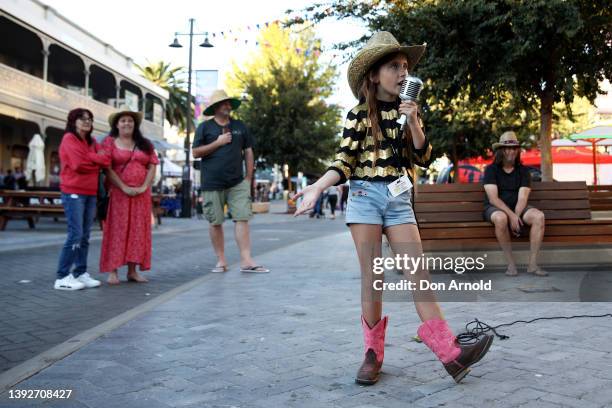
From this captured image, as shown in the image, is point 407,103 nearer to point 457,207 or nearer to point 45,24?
point 457,207

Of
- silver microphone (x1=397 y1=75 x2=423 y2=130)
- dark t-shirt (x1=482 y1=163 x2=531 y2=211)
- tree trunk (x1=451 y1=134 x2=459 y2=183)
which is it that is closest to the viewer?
silver microphone (x1=397 y1=75 x2=423 y2=130)

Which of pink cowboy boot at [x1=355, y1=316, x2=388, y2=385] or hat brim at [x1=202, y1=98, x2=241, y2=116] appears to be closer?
pink cowboy boot at [x1=355, y1=316, x2=388, y2=385]

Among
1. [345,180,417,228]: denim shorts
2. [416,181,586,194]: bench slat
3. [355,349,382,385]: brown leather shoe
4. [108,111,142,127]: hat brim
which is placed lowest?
[355,349,382,385]: brown leather shoe

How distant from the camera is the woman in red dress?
21.1 feet

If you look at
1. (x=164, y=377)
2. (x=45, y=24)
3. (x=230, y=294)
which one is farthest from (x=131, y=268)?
(x=45, y=24)

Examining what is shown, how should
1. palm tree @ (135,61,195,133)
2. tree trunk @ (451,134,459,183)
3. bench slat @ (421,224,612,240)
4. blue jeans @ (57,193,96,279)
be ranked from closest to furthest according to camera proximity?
blue jeans @ (57,193,96,279) < bench slat @ (421,224,612,240) < tree trunk @ (451,134,459,183) < palm tree @ (135,61,195,133)

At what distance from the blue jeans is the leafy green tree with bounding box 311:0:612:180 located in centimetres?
445

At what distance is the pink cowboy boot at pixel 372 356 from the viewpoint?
9.64 ft

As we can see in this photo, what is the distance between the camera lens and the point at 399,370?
3172mm

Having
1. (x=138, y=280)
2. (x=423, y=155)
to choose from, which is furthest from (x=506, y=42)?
(x=138, y=280)

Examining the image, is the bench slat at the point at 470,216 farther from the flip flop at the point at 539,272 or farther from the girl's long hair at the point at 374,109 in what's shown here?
the girl's long hair at the point at 374,109

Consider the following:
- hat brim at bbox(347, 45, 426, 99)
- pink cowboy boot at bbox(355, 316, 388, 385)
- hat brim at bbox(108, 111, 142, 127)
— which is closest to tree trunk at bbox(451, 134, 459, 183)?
hat brim at bbox(108, 111, 142, 127)

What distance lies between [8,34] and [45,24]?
163 cm

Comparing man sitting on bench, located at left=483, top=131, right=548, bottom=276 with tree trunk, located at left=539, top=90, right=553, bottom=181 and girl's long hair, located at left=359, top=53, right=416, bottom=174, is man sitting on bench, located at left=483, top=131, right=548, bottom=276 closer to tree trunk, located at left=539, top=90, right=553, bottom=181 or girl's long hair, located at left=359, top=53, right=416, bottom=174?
tree trunk, located at left=539, top=90, right=553, bottom=181
